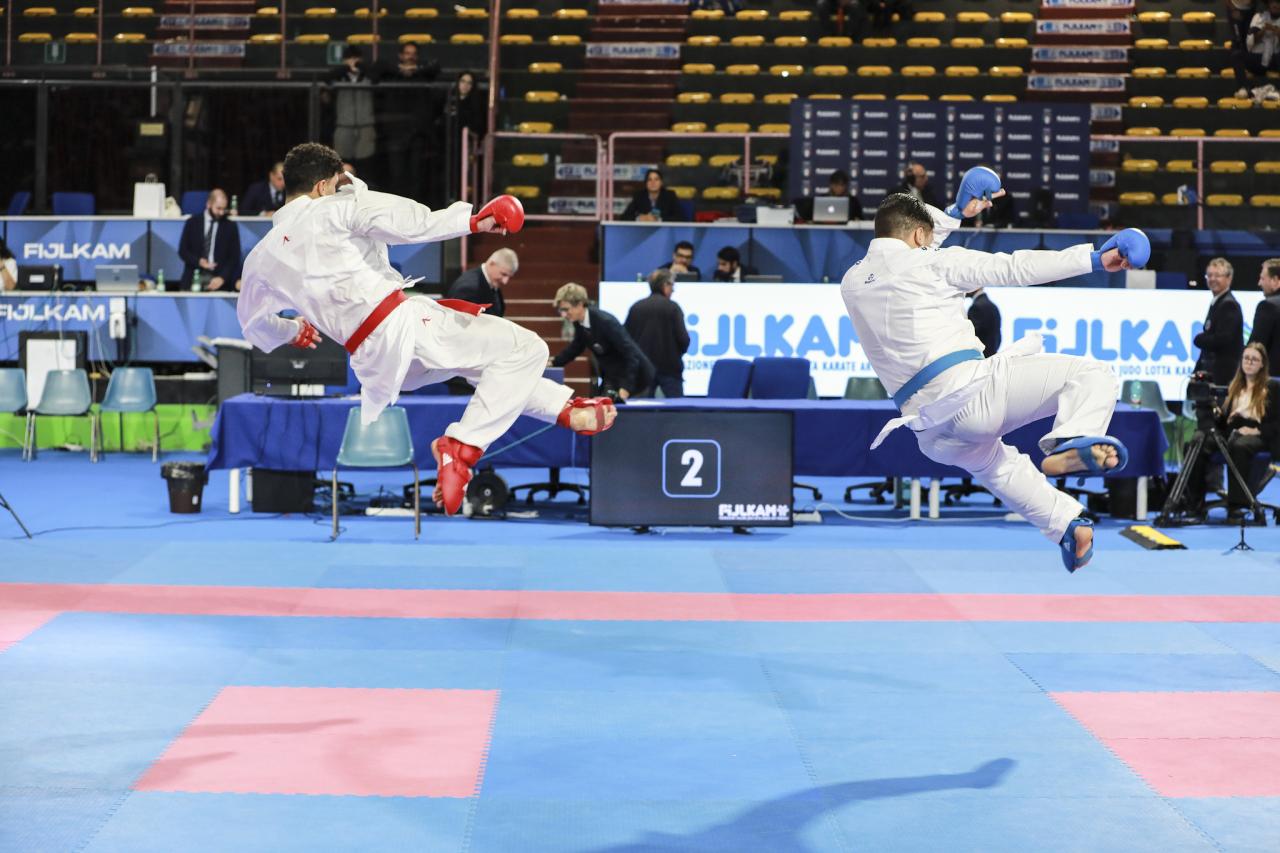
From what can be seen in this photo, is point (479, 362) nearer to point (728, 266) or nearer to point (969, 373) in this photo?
point (969, 373)

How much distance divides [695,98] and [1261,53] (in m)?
8.60

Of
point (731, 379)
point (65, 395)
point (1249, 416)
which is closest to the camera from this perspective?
point (1249, 416)

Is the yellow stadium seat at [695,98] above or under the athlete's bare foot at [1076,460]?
above

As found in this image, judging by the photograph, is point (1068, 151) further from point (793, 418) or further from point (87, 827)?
point (87, 827)

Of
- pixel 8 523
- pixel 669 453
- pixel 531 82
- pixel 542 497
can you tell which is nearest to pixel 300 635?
pixel 669 453

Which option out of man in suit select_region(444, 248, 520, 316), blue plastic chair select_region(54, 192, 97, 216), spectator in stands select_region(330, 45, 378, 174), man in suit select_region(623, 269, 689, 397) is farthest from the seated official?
blue plastic chair select_region(54, 192, 97, 216)

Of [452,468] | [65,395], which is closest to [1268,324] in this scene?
[452,468]

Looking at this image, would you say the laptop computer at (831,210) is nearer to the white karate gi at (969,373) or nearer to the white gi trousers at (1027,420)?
the white karate gi at (969,373)

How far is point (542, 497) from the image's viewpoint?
46.8ft

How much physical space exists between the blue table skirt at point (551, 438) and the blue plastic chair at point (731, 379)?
1430 mm

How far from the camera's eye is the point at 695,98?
22.3 m

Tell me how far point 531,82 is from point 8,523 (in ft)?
42.5

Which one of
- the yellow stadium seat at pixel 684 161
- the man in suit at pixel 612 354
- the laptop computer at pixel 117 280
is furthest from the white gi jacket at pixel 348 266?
the yellow stadium seat at pixel 684 161

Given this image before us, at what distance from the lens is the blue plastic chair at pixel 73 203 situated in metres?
19.3
